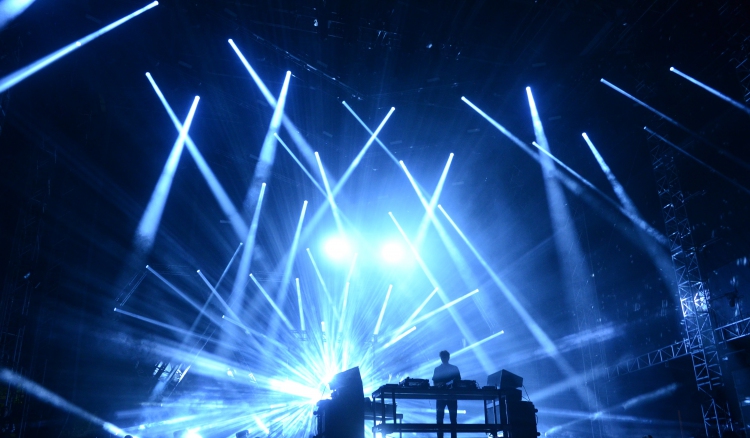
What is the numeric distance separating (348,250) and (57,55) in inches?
390

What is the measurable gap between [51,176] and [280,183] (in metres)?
6.92

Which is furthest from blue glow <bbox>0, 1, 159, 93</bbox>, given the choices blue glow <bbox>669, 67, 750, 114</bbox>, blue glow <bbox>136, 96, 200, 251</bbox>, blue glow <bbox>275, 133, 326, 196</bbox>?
blue glow <bbox>669, 67, 750, 114</bbox>

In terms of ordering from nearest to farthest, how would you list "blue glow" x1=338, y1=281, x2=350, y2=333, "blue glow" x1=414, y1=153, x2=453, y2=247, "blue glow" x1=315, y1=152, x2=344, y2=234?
"blue glow" x1=315, y1=152, x2=344, y2=234 < "blue glow" x1=414, y1=153, x2=453, y2=247 < "blue glow" x1=338, y1=281, x2=350, y2=333

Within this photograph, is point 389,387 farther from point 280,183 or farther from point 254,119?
point 280,183

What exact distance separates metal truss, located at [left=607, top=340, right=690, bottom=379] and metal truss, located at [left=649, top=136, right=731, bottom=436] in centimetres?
27

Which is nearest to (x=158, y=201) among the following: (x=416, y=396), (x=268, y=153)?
(x=268, y=153)

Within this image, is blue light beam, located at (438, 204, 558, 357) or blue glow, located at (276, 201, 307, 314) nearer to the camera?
blue light beam, located at (438, 204, 558, 357)

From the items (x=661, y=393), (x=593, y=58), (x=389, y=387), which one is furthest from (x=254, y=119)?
(x=661, y=393)

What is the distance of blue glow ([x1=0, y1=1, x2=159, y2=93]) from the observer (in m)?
9.31

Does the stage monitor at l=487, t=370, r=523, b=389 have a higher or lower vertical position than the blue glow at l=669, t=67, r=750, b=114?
lower

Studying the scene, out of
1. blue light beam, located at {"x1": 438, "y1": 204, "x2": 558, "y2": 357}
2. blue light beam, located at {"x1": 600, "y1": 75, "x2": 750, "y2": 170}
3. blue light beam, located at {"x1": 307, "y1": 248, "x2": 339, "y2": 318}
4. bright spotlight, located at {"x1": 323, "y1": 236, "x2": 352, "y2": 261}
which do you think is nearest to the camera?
blue light beam, located at {"x1": 600, "y1": 75, "x2": 750, "y2": 170}

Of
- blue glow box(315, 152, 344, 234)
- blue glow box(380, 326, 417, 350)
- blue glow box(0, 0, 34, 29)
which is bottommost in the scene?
blue glow box(380, 326, 417, 350)

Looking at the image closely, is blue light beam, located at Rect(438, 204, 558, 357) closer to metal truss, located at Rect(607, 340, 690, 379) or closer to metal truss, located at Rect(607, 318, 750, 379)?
metal truss, located at Rect(607, 340, 690, 379)

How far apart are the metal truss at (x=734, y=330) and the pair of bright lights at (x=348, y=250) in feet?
32.0
